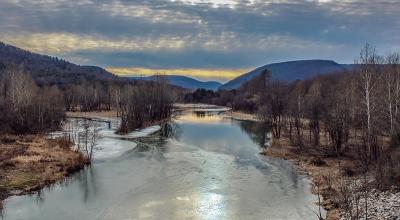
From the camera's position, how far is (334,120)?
121 feet

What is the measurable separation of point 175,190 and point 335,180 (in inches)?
418

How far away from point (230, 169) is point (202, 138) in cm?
2106

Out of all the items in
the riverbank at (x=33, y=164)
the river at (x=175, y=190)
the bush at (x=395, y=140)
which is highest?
the bush at (x=395, y=140)

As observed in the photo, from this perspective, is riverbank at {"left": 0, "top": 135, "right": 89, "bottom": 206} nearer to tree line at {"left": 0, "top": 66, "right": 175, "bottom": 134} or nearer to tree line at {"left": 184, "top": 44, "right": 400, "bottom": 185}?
tree line at {"left": 0, "top": 66, "right": 175, "bottom": 134}

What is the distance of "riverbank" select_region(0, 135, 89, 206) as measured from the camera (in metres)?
25.4

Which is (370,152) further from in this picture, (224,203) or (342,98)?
(342,98)

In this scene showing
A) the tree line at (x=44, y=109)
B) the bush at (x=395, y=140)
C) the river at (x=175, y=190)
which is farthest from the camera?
the tree line at (x=44, y=109)

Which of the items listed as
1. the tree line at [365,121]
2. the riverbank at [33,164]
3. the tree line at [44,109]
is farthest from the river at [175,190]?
the tree line at [44,109]

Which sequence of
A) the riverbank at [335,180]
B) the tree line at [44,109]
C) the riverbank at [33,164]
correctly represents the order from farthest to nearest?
the tree line at [44,109], the riverbank at [33,164], the riverbank at [335,180]

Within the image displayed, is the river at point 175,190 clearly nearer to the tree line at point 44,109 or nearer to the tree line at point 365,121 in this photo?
the tree line at point 365,121

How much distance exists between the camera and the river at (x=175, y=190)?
20.3 meters

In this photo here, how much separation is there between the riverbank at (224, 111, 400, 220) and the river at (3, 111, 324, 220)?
0.96 meters

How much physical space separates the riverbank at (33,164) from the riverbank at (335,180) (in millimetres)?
17247

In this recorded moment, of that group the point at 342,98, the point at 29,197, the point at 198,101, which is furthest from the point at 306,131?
the point at 198,101
